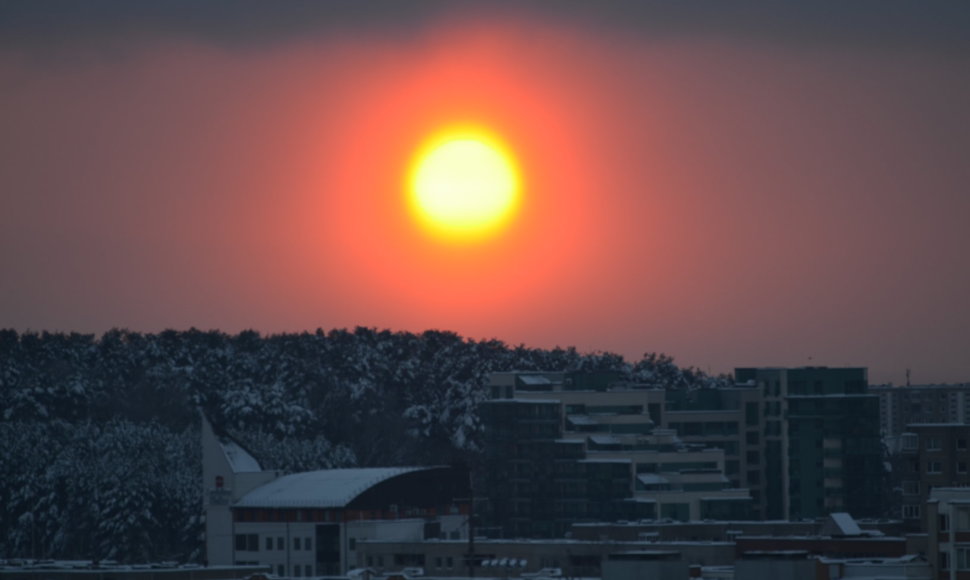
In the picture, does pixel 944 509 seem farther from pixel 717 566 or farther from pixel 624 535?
pixel 624 535

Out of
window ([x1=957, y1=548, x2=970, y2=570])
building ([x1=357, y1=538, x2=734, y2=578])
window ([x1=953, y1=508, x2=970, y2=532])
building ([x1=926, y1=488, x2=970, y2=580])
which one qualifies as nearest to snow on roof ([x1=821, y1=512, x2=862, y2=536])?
building ([x1=357, y1=538, x2=734, y2=578])

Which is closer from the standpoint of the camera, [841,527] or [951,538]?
[951,538]

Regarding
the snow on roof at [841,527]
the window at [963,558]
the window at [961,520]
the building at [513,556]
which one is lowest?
the building at [513,556]

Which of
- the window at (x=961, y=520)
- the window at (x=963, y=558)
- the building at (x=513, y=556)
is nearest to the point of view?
the window at (x=963, y=558)

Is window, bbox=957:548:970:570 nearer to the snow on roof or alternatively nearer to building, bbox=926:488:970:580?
building, bbox=926:488:970:580

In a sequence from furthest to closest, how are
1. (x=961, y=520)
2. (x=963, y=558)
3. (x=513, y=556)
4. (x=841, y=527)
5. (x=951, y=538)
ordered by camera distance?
(x=513, y=556), (x=841, y=527), (x=961, y=520), (x=951, y=538), (x=963, y=558)

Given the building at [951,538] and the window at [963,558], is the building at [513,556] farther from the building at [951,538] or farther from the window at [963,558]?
the window at [963,558]

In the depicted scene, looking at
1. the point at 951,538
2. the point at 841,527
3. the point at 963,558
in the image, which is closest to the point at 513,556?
the point at 841,527

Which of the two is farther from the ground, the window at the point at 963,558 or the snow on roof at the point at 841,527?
the snow on roof at the point at 841,527

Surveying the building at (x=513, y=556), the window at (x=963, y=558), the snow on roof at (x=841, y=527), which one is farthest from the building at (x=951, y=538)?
the snow on roof at (x=841, y=527)

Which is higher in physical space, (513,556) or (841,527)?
(841,527)

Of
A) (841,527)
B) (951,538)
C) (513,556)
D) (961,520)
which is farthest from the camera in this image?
(513,556)

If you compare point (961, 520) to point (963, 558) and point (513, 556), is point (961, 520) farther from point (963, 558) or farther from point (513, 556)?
point (513, 556)

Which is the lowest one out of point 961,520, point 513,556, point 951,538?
point 513,556
